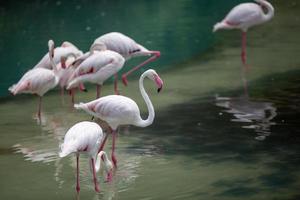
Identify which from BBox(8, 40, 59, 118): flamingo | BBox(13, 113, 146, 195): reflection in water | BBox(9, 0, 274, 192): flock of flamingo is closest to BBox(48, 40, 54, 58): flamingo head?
BBox(9, 0, 274, 192): flock of flamingo

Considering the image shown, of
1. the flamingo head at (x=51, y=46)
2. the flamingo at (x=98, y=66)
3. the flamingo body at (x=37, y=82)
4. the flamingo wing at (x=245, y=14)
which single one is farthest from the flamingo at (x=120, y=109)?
the flamingo wing at (x=245, y=14)

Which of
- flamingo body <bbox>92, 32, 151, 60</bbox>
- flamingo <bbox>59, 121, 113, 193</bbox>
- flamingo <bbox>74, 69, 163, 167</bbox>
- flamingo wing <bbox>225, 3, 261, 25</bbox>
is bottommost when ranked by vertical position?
flamingo <bbox>59, 121, 113, 193</bbox>

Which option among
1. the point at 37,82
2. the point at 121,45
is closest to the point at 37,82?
the point at 37,82

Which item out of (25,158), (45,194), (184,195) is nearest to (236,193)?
(184,195)

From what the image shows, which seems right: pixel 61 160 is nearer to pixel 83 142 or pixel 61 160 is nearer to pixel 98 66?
pixel 83 142

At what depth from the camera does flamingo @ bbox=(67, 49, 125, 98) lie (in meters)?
7.89

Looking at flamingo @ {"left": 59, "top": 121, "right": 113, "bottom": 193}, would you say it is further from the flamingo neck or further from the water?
the water

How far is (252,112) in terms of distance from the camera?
7.96 m

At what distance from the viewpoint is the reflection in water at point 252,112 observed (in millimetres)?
7379

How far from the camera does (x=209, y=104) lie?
27.6 ft

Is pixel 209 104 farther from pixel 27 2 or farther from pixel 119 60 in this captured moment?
pixel 27 2

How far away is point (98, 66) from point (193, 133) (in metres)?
1.38

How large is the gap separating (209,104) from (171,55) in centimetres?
343

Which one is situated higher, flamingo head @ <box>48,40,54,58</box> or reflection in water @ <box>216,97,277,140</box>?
flamingo head @ <box>48,40,54,58</box>
